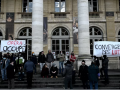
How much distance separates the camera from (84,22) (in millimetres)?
13547

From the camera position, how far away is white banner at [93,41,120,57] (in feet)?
35.5

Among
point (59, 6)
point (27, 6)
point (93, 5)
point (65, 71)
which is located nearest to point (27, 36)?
point (27, 6)

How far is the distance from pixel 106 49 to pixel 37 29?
600cm

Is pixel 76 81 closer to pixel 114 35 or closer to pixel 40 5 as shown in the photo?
pixel 40 5

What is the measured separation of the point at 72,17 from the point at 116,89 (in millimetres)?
11112

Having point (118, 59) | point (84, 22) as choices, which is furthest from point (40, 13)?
point (118, 59)

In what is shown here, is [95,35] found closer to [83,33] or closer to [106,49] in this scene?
[83,33]

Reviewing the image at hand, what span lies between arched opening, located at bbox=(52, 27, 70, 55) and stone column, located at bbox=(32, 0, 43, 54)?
4.96m

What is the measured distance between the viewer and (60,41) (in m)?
18.2

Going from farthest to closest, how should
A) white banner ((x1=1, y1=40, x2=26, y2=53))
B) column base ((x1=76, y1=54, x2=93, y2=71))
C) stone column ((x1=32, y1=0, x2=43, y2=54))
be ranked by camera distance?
stone column ((x1=32, y1=0, x2=43, y2=54))
column base ((x1=76, y1=54, x2=93, y2=71))
white banner ((x1=1, y1=40, x2=26, y2=53))

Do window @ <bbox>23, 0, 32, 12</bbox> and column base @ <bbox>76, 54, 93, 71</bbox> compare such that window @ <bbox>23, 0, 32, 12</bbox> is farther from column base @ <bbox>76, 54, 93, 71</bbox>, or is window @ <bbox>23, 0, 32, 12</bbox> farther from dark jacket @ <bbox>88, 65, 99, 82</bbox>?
dark jacket @ <bbox>88, 65, 99, 82</bbox>

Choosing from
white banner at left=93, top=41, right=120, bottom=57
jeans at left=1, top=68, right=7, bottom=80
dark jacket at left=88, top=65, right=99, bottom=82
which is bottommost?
jeans at left=1, top=68, right=7, bottom=80

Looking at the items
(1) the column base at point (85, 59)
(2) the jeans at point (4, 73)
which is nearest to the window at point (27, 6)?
(1) the column base at point (85, 59)

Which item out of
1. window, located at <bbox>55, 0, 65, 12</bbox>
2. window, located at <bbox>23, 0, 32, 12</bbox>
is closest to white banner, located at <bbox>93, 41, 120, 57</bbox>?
window, located at <bbox>55, 0, 65, 12</bbox>
